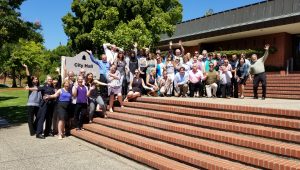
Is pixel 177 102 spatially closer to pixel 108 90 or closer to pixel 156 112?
pixel 156 112

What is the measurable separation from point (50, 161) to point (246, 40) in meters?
18.5

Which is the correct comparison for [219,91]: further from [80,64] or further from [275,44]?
[275,44]

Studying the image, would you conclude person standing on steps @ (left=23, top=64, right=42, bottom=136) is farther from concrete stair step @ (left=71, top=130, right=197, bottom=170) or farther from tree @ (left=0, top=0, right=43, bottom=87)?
tree @ (left=0, top=0, right=43, bottom=87)

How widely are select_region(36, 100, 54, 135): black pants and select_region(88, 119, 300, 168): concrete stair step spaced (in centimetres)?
245

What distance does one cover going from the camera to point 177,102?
9695 millimetres

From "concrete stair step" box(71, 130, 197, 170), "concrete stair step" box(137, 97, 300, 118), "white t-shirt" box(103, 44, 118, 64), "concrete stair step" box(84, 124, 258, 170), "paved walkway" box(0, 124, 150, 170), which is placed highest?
"white t-shirt" box(103, 44, 118, 64)

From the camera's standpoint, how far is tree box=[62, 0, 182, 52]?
987 inches

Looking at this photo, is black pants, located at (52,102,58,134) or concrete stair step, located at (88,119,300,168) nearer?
concrete stair step, located at (88,119,300,168)

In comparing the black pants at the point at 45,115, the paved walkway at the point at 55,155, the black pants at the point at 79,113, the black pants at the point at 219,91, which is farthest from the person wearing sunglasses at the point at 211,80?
the black pants at the point at 45,115

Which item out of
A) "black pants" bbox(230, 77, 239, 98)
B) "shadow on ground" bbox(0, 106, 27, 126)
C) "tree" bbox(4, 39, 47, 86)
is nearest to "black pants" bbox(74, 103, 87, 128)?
"shadow on ground" bbox(0, 106, 27, 126)

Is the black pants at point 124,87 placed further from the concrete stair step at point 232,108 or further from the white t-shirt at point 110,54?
the concrete stair step at point 232,108

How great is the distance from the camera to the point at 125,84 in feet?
42.0

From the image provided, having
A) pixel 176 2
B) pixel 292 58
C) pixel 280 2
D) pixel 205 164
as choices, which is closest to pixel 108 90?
pixel 205 164

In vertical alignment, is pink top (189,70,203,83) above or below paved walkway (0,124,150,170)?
above
